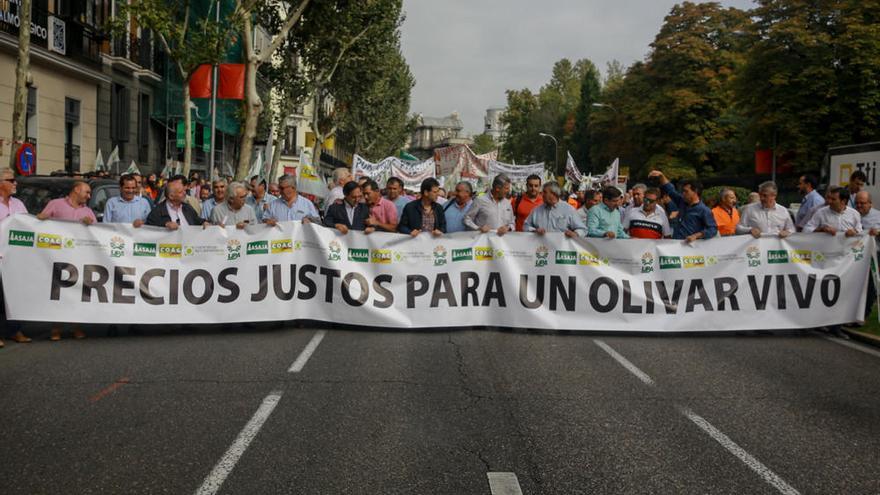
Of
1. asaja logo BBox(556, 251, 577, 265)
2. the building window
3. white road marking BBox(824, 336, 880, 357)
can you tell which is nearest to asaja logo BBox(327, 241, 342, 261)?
asaja logo BBox(556, 251, 577, 265)

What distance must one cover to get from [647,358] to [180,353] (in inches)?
184

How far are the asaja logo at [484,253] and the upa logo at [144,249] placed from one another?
3663mm

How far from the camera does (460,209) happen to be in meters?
11.8

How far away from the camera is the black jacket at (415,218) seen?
10961 millimetres

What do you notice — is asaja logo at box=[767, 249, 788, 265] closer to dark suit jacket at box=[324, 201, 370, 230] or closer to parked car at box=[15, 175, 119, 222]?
dark suit jacket at box=[324, 201, 370, 230]

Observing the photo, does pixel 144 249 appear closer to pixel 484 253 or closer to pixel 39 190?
pixel 39 190

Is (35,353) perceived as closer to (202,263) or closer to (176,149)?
(202,263)

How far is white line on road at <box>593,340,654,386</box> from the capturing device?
314 inches

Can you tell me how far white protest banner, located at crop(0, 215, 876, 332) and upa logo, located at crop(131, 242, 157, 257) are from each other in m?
0.02

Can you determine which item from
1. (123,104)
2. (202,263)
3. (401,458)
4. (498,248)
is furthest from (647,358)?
(123,104)

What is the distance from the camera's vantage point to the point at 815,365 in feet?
29.2

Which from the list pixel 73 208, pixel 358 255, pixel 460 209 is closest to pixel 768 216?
pixel 460 209

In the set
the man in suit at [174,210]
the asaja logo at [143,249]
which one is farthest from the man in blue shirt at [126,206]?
the asaja logo at [143,249]

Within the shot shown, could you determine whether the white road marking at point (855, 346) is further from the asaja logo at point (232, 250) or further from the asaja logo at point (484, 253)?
the asaja logo at point (232, 250)
